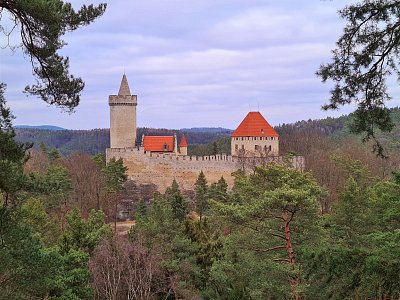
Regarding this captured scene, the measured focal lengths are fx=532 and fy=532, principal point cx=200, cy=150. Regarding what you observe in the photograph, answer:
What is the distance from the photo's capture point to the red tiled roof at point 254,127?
41.4m

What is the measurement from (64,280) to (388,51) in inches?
386

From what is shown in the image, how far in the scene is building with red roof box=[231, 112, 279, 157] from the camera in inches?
1615

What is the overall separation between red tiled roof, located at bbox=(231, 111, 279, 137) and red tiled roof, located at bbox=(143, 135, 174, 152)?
5.16m

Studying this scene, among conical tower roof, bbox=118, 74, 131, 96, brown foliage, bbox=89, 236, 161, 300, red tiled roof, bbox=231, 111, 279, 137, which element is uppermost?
conical tower roof, bbox=118, 74, 131, 96

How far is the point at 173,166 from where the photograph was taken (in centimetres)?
3991

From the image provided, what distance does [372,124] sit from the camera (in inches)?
276

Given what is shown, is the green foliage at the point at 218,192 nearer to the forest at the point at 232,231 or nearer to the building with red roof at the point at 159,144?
the forest at the point at 232,231

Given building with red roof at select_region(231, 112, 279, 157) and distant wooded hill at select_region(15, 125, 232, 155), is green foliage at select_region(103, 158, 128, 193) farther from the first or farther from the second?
distant wooded hill at select_region(15, 125, 232, 155)

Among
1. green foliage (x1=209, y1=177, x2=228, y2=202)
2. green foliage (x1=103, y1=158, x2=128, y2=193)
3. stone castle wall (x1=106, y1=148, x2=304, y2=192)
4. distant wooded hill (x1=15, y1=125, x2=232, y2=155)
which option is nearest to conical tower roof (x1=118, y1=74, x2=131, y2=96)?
stone castle wall (x1=106, y1=148, x2=304, y2=192)

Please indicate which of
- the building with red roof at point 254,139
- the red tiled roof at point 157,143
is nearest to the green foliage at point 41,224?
the red tiled roof at point 157,143

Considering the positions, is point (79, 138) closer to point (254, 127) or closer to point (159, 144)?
point (159, 144)

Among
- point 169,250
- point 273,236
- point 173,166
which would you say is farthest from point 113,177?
point 273,236

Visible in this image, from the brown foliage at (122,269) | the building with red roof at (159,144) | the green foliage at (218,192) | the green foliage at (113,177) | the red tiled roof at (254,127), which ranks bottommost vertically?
the brown foliage at (122,269)

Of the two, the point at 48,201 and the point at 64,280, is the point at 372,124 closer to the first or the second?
the point at 64,280
